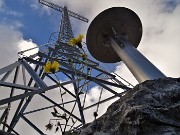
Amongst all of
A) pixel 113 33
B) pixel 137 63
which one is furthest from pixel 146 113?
pixel 113 33

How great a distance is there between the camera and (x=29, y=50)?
303 inches

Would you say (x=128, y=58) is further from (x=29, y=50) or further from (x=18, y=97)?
(x=29, y=50)

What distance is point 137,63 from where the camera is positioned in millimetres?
5488

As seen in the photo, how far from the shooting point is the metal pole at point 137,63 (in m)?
4.97

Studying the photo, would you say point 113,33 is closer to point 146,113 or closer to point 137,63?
point 137,63

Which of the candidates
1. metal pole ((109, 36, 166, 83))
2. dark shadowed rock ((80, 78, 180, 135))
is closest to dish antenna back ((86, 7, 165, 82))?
metal pole ((109, 36, 166, 83))

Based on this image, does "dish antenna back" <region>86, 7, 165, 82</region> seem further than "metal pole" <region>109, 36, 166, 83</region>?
Yes

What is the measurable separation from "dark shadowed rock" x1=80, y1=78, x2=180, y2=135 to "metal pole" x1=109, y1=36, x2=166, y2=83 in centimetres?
288

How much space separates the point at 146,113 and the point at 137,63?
3.95 meters

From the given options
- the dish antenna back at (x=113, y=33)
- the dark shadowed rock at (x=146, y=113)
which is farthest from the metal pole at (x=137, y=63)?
the dark shadowed rock at (x=146, y=113)

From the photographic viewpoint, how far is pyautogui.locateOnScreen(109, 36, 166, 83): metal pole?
4970mm

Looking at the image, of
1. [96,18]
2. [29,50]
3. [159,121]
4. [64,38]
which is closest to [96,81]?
[96,18]

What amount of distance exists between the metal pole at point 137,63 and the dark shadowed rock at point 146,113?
9.44 feet

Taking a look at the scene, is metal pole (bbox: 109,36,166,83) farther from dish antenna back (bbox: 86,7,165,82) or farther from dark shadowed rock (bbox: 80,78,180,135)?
dark shadowed rock (bbox: 80,78,180,135)
